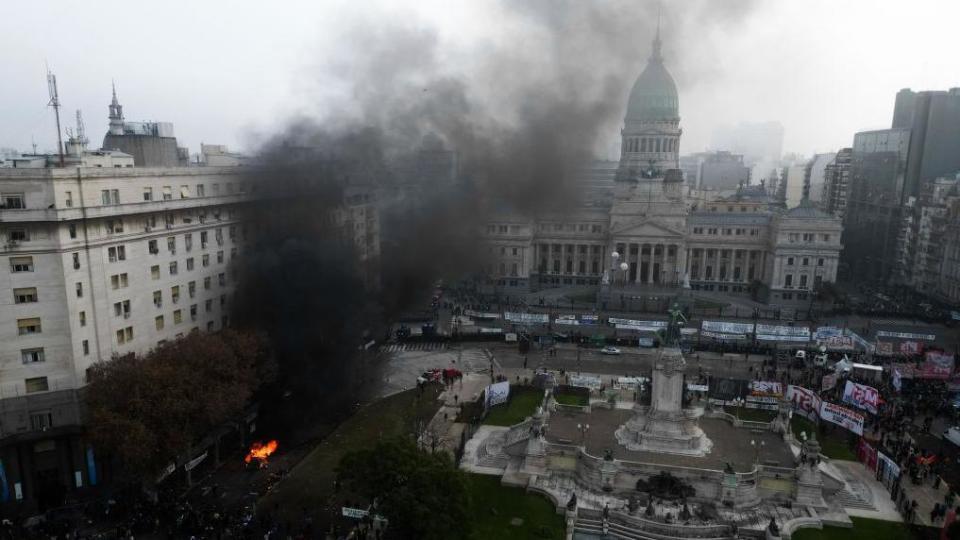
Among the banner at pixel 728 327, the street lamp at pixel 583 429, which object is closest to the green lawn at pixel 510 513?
the street lamp at pixel 583 429

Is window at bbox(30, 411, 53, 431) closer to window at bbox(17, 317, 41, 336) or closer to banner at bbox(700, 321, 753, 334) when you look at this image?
window at bbox(17, 317, 41, 336)

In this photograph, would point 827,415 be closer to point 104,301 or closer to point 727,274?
point 104,301

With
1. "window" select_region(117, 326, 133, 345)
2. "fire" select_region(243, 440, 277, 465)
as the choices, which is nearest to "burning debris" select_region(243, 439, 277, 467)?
"fire" select_region(243, 440, 277, 465)

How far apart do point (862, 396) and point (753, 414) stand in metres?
6.58

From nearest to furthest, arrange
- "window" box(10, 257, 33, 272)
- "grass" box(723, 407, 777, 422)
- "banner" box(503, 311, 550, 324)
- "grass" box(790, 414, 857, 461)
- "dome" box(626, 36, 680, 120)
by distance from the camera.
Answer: "window" box(10, 257, 33, 272) < "grass" box(790, 414, 857, 461) < "grass" box(723, 407, 777, 422) < "banner" box(503, 311, 550, 324) < "dome" box(626, 36, 680, 120)

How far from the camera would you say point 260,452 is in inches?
1471

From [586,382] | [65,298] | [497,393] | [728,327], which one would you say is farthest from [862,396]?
[65,298]

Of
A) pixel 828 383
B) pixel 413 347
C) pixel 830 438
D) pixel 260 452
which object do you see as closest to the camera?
pixel 260 452

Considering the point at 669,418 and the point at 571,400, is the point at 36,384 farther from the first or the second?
the point at 669,418

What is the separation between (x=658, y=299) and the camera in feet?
250

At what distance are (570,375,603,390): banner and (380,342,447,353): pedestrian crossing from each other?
1473cm

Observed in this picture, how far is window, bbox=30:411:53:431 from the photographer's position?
32781mm

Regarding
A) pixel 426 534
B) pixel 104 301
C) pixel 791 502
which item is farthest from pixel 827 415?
pixel 104 301

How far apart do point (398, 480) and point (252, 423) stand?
20.6 m
